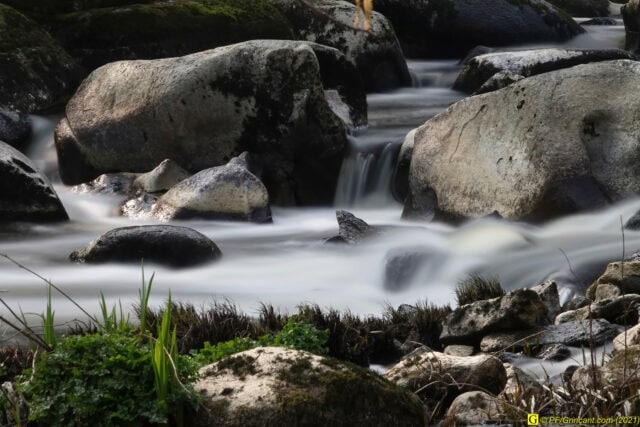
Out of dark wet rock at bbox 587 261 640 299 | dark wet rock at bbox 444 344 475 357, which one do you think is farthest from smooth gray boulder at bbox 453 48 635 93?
dark wet rock at bbox 444 344 475 357

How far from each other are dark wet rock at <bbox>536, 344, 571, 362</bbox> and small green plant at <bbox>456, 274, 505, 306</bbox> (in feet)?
5.85

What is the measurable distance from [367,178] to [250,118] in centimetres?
186

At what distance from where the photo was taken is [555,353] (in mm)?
7207

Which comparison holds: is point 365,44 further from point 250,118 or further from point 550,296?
point 550,296

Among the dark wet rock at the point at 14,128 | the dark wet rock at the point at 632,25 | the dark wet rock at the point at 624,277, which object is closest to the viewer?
the dark wet rock at the point at 624,277

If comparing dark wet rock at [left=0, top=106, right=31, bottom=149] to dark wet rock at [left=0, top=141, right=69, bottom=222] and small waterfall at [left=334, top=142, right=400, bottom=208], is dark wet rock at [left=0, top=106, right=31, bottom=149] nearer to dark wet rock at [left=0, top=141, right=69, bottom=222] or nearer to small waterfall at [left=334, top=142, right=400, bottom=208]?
dark wet rock at [left=0, top=141, right=69, bottom=222]

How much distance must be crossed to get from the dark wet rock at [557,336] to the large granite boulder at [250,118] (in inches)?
316

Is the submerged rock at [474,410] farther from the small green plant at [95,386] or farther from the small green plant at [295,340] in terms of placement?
the small green plant at [95,386]

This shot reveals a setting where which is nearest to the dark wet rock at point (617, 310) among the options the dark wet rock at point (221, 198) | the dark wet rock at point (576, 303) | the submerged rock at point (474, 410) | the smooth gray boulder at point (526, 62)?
the dark wet rock at point (576, 303)

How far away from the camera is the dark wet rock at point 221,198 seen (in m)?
14.0

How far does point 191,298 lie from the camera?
10078mm

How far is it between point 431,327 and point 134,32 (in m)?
12.5

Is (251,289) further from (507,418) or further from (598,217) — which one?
(507,418)

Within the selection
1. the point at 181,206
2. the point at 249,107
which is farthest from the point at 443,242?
the point at 249,107
